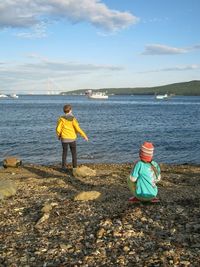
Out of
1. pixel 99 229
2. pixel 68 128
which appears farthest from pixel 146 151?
pixel 68 128

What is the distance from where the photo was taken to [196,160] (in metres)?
25.3

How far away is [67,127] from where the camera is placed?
15.6m

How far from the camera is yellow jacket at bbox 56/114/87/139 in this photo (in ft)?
50.9

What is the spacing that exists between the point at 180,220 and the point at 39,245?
3049 mm

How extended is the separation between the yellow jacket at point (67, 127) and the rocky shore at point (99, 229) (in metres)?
3.09

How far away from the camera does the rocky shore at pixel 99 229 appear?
6.65 metres

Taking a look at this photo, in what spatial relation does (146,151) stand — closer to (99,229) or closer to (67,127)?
(99,229)

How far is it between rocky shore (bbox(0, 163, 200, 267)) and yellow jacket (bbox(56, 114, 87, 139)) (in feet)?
10.1

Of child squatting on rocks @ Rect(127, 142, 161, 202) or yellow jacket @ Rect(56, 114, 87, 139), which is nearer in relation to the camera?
child squatting on rocks @ Rect(127, 142, 161, 202)

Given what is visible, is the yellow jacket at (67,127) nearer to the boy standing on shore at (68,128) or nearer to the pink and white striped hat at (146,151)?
the boy standing on shore at (68,128)

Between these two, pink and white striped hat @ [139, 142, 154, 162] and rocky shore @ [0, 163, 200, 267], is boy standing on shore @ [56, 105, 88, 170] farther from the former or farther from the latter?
pink and white striped hat @ [139, 142, 154, 162]

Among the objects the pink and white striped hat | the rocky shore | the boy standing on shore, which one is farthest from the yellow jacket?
the pink and white striped hat

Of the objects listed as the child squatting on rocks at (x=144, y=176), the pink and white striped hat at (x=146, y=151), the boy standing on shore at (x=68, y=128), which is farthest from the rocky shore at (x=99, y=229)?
the boy standing on shore at (x=68, y=128)

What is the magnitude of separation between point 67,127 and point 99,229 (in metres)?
8.03
